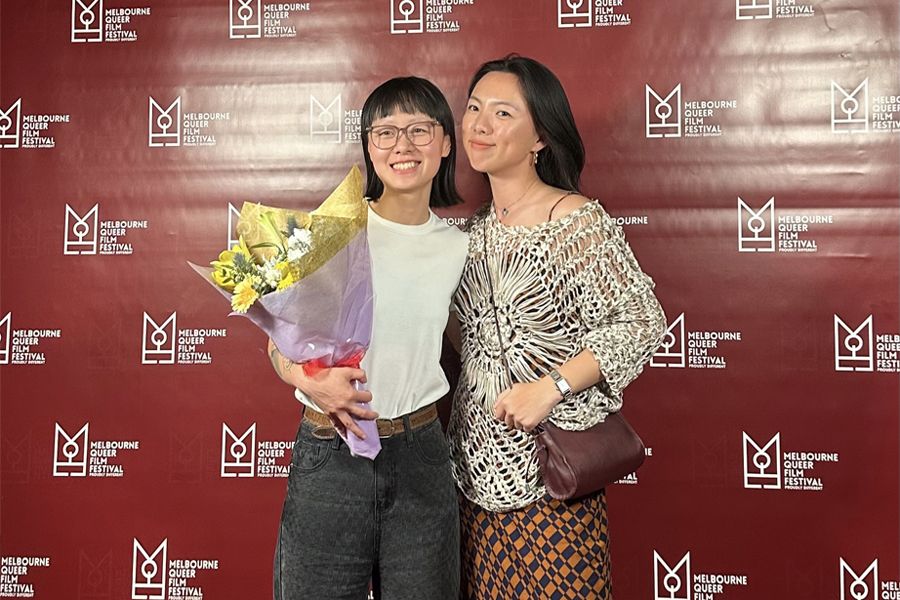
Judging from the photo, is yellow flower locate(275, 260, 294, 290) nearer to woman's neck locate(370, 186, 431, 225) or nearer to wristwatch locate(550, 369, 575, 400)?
woman's neck locate(370, 186, 431, 225)

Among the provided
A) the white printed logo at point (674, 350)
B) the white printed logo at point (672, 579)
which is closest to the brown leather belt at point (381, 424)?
the white printed logo at point (674, 350)

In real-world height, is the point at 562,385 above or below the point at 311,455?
above

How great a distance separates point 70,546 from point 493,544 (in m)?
1.72

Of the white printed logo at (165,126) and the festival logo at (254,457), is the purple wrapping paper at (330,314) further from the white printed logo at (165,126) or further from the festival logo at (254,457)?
the white printed logo at (165,126)

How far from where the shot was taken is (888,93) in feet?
7.62

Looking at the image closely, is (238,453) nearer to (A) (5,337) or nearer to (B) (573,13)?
(A) (5,337)

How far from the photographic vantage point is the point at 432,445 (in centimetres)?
160

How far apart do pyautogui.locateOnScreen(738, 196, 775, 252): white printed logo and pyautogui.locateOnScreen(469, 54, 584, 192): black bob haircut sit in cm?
86

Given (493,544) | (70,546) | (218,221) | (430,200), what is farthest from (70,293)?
(493,544)

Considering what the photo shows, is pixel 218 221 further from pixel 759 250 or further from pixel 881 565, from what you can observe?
pixel 881 565

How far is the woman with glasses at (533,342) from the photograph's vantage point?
1.63 meters

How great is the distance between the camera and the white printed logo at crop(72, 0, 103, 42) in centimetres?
260

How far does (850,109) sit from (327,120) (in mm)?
1807

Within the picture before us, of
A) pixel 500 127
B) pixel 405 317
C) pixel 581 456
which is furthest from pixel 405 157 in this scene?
pixel 581 456
